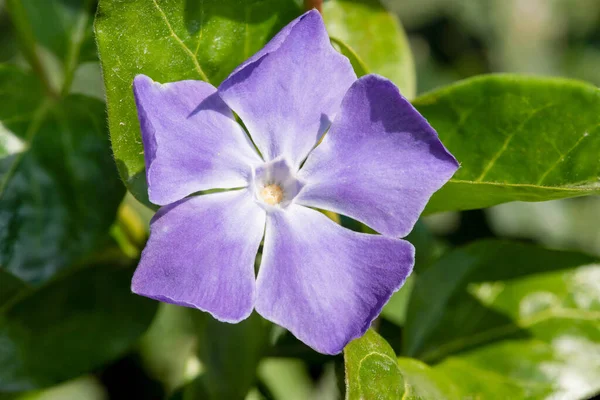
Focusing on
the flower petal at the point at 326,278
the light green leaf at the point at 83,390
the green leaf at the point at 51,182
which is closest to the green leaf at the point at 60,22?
the green leaf at the point at 51,182

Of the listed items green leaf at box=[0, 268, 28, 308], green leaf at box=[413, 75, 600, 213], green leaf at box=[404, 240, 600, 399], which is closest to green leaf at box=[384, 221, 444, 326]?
green leaf at box=[404, 240, 600, 399]

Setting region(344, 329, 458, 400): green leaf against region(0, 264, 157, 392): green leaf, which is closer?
region(344, 329, 458, 400): green leaf

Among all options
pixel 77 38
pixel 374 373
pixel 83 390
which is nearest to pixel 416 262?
pixel 374 373

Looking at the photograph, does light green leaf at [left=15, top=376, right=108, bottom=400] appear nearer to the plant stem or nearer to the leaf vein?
the leaf vein

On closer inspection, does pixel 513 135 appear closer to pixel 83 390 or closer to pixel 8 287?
pixel 8 287

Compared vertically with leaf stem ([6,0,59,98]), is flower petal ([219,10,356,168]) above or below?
above

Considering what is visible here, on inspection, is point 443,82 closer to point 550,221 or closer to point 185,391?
point 550,221
